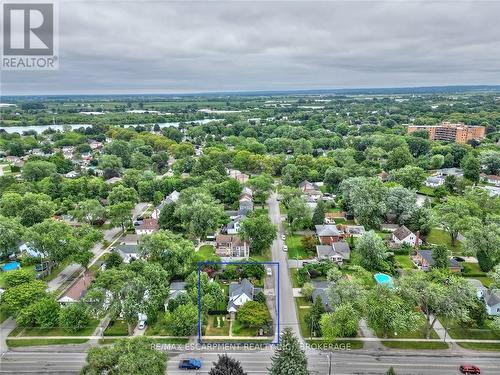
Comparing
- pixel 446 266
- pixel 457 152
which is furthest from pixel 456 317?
pixel 457 152

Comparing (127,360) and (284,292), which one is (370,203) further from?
(127,360)

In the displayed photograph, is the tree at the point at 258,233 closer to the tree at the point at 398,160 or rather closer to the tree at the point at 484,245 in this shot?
the tree at the point at 484,245

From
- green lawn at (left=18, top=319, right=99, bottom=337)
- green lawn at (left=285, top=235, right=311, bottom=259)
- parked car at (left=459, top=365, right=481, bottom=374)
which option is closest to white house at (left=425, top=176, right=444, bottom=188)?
green lawn at (left=285, top=235, right=311, bottom=259)

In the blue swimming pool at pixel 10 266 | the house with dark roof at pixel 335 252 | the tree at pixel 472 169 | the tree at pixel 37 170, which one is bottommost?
the blue swimming pool at pixel 10 266

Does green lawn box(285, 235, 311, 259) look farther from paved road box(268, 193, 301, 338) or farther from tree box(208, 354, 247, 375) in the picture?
tree box(208, 354, 247, 375)

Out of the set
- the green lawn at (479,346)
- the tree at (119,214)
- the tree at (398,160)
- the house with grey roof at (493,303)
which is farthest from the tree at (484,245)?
the tree at (119,214)

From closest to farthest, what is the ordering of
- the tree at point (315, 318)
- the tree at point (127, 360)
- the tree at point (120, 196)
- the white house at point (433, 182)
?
the tree at point (127, 360)
the tree at point (315, 318)
the tree at point (120, 196)
the white house at point (433, 182)

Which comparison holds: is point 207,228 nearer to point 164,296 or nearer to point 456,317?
point 164,296
